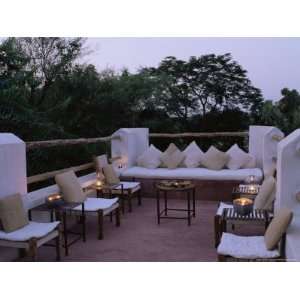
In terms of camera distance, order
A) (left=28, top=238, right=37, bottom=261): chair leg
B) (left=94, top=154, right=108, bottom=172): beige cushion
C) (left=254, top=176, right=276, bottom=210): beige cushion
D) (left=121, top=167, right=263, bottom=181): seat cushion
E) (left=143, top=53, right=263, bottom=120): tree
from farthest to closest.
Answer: (left=143, top=53, right=263, bottom=120): tree
(left=121, top=167, right=263, bottom=181): seat cushion
(left=94, top=154, right=108, bottom=172): beige cushion
(left=254, top=176, right=276, bottom=210): beige cushion
(left=28, top=238, right=37, bottom=261): chair leg

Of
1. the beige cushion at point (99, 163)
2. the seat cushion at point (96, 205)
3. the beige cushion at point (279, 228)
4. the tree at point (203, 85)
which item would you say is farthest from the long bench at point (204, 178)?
the tree at point (203, 85)

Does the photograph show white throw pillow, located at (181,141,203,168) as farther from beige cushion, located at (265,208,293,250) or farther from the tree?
the tree

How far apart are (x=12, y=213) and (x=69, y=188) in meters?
1.14

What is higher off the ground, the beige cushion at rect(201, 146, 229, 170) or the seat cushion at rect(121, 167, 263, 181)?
the beige cushion at rect(201, 146, 229, 170)

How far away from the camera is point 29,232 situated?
A: 3.39 meters

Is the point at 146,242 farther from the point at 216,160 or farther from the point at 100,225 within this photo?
the point at 216,160

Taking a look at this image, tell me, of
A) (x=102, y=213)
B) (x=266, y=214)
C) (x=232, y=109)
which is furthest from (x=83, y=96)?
(x=266, y=214)

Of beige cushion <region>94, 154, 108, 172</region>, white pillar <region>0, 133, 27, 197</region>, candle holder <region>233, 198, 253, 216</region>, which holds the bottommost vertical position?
candle holder <region>233, 198, 253, 216</region>

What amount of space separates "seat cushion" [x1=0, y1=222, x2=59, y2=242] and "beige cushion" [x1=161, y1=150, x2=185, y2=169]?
368cm

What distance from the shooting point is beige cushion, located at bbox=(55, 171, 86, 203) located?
450cm

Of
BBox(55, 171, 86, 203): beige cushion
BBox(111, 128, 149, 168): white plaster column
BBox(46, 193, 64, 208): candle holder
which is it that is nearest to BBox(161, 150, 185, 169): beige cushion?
BBox(111, 128, 149, 168): white plaster column

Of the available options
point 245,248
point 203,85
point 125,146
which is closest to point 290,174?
point 245,248
